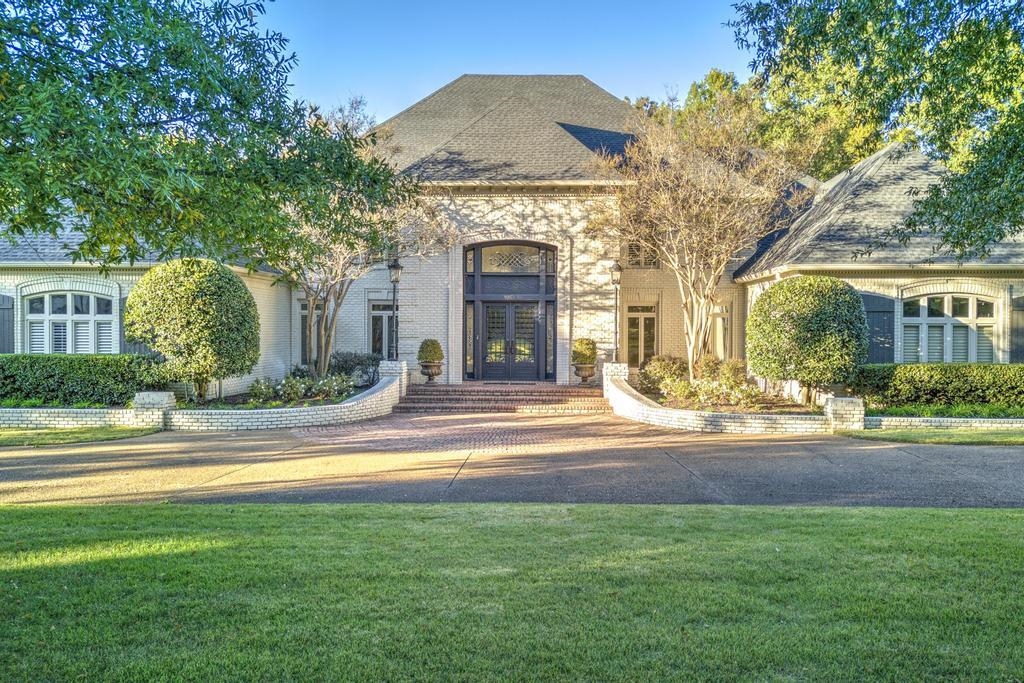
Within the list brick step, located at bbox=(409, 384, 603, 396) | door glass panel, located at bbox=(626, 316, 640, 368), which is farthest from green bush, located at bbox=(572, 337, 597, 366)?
door glass panel, located at bbox=(626, 316, 640, 368)

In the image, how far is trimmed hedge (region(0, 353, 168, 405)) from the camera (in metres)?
15.0

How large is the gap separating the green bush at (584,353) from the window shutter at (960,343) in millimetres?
8909

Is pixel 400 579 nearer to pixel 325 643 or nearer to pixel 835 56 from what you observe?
pixel 325 643

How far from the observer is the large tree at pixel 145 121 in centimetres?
449

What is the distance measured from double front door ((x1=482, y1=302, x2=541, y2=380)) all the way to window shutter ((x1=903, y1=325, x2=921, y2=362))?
964 cm

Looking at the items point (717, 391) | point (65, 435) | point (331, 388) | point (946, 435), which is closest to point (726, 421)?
point (717, 391)

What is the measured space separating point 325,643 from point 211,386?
14720mm

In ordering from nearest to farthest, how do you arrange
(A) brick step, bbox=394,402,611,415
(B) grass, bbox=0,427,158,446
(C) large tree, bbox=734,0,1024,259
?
(C) large tree, bbox=734,0,1024,259 → (B) grass, bbox=0,427,158,446 → (A) brick step, bbox=394,402,611,415

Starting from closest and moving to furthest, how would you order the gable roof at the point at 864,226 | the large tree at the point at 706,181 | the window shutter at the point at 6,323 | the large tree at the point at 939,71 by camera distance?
the large tree at the point at 939,71, the gable roof at the point at 864,226, the large tree at the point at 706,181, the window shutter at the point at 6,323

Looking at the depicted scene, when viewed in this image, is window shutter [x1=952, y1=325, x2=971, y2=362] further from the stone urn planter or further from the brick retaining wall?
the brick retaining wall

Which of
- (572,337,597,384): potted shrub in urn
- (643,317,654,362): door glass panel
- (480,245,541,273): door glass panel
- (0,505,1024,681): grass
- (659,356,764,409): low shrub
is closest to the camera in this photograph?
(0,505,1024,681): grass

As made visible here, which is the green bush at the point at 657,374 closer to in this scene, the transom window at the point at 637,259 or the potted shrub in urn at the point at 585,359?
the potted shrub in urn at the point at 585,359

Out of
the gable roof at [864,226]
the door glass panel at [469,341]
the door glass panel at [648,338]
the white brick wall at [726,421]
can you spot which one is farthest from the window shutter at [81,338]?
the gable roof at [864,226]

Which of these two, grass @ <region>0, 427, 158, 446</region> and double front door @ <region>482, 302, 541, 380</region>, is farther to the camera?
double front door @ <region>482, 302, 541, 380</region>
